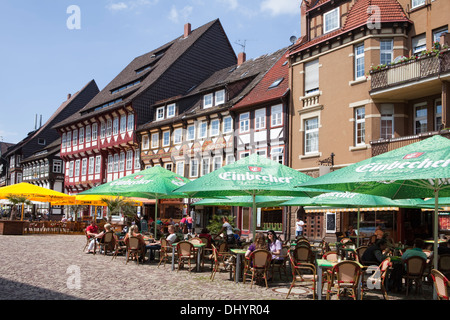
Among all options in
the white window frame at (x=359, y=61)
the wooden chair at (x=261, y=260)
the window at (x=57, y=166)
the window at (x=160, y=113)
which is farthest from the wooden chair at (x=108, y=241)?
the window at (x=57, y=166)

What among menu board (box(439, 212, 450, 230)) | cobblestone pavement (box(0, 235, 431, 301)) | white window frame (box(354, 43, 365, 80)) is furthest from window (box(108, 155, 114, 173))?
menu board (box(439, 212, 450, 230))

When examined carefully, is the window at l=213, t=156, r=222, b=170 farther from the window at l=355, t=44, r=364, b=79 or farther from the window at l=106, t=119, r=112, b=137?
the window at l=106, t=119, r=112, b=137

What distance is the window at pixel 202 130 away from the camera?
35213 millimetres

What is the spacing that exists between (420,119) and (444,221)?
4.68 meters

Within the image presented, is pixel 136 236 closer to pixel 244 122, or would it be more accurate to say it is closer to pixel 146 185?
pixel 146 185

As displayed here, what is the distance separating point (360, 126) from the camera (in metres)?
23.6

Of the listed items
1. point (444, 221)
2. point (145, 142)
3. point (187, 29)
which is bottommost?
point (444, 221)

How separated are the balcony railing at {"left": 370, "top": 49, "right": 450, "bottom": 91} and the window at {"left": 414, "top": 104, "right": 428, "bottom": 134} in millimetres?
1926

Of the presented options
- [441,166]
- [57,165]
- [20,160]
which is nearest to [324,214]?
[441,166]

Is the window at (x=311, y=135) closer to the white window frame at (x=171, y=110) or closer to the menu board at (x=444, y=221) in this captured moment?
the menu board at (x=444, y=221)

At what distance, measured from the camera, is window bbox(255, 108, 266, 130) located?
3038cm

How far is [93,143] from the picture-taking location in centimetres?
4922

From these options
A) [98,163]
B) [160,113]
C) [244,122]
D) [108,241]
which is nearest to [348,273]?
[108,241]

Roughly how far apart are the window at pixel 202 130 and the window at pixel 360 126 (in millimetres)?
13781
